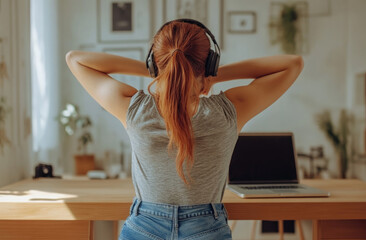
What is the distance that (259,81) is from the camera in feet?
3.78

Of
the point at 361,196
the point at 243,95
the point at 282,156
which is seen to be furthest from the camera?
the point at 282,156

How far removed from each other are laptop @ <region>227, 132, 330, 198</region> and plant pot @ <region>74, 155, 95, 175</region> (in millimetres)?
2146

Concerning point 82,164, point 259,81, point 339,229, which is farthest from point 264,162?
point 82,164

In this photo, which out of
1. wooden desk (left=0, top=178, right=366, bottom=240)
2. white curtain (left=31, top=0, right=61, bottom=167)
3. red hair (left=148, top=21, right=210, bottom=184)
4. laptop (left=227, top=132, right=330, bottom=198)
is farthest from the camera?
white curtain (left=31, top=0, right=61, bottom=167)

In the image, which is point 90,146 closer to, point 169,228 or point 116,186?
point 116,186

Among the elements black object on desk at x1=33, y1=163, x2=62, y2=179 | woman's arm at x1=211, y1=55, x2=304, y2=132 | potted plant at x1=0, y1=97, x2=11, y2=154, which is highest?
woman's arm at x1=211, y1=55, x2=304, y2=132

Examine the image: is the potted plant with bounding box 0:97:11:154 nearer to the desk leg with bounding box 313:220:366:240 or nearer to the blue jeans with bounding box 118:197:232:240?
the blue jeans with bounding box 118:197:232:240

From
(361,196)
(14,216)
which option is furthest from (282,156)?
(14,216)

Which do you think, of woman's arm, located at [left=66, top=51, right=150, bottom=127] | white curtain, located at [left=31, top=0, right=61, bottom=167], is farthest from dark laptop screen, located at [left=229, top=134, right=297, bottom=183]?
white curtain, located at [left=31, top=0, right=61, bottom=167]

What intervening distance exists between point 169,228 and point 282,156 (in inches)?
37.7

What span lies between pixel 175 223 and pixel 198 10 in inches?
122

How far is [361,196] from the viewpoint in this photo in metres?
1.51

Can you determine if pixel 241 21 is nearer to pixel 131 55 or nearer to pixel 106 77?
pixel 131 55

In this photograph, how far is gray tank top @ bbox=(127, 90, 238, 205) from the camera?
3.17 feet
